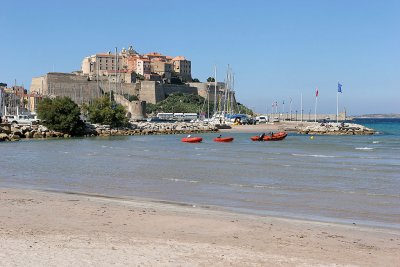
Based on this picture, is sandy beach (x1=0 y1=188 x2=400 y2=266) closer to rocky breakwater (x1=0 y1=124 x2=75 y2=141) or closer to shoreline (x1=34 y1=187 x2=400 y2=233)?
shoreline (x1=34 y1=187 x2=400 y2=233)

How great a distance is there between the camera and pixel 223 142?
192 ft

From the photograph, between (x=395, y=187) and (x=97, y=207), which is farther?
(x=395, y=187)

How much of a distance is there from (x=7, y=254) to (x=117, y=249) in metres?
1.71

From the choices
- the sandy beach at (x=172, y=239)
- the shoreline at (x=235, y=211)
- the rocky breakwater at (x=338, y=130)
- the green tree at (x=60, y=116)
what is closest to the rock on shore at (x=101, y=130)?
the green tree at (x=60, y=116)

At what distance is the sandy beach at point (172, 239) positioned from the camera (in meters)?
8.72

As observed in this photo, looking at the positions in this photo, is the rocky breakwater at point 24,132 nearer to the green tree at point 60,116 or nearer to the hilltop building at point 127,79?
the green tree at point 60,116

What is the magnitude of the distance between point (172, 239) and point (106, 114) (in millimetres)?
69970

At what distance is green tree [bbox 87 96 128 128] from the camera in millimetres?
79438

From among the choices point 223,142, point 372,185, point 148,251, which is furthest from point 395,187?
point 223,142

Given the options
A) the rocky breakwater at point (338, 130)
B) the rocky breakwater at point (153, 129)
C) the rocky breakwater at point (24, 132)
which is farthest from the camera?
the rocky breakwater at point (338, 130)

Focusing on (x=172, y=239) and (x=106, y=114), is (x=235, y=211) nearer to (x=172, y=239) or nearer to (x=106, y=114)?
(x=172, y=239)

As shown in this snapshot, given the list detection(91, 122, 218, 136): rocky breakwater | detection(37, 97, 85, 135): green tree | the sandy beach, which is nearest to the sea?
the sandy beach

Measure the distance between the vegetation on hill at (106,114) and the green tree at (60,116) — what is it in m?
8.24

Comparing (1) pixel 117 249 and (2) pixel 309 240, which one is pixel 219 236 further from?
(1) pixel 117 249
